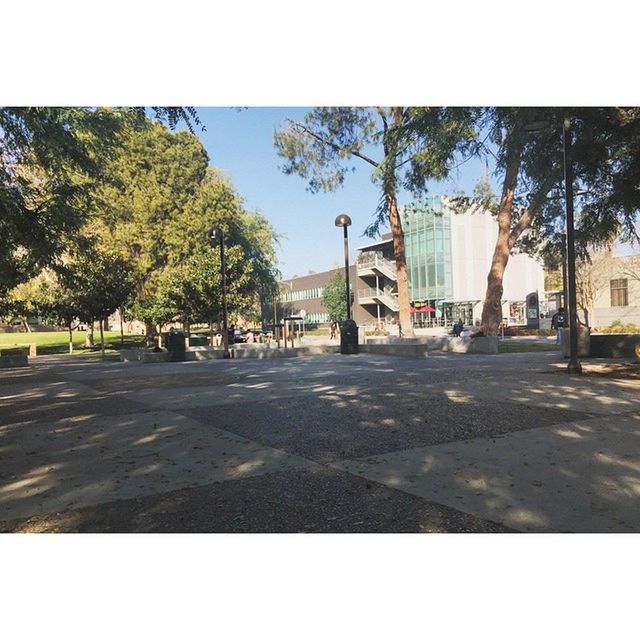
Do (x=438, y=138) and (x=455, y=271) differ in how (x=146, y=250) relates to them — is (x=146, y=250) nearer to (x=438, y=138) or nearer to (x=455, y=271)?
(x=438, y=138)

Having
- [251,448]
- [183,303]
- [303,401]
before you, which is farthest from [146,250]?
[251,448]

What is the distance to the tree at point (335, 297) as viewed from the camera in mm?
59344

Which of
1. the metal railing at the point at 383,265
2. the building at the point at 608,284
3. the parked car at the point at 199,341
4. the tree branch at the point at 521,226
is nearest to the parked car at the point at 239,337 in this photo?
the parked car at the point at 199,341

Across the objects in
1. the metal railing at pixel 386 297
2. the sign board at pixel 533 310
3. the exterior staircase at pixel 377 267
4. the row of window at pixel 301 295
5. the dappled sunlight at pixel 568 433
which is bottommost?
the dappled sunlight at pixel 568 433

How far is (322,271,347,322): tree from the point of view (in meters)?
59.3

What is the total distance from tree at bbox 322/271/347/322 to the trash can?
3990cm

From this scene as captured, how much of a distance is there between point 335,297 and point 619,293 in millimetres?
28387

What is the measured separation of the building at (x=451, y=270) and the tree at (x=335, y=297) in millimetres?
4106

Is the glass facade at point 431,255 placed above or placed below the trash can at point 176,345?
above

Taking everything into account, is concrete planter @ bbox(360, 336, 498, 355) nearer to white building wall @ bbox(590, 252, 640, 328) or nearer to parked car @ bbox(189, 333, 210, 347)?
parked car @ bbox(189, 333, 210, 347)

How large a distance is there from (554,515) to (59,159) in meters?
11.5

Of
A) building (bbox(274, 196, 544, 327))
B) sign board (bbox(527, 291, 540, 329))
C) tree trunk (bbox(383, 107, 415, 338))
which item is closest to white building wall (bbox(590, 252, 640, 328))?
sign board (bbox(527, 291, 540, 329))

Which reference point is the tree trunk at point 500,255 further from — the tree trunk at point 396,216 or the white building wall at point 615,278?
the white building wall at point 615,278
